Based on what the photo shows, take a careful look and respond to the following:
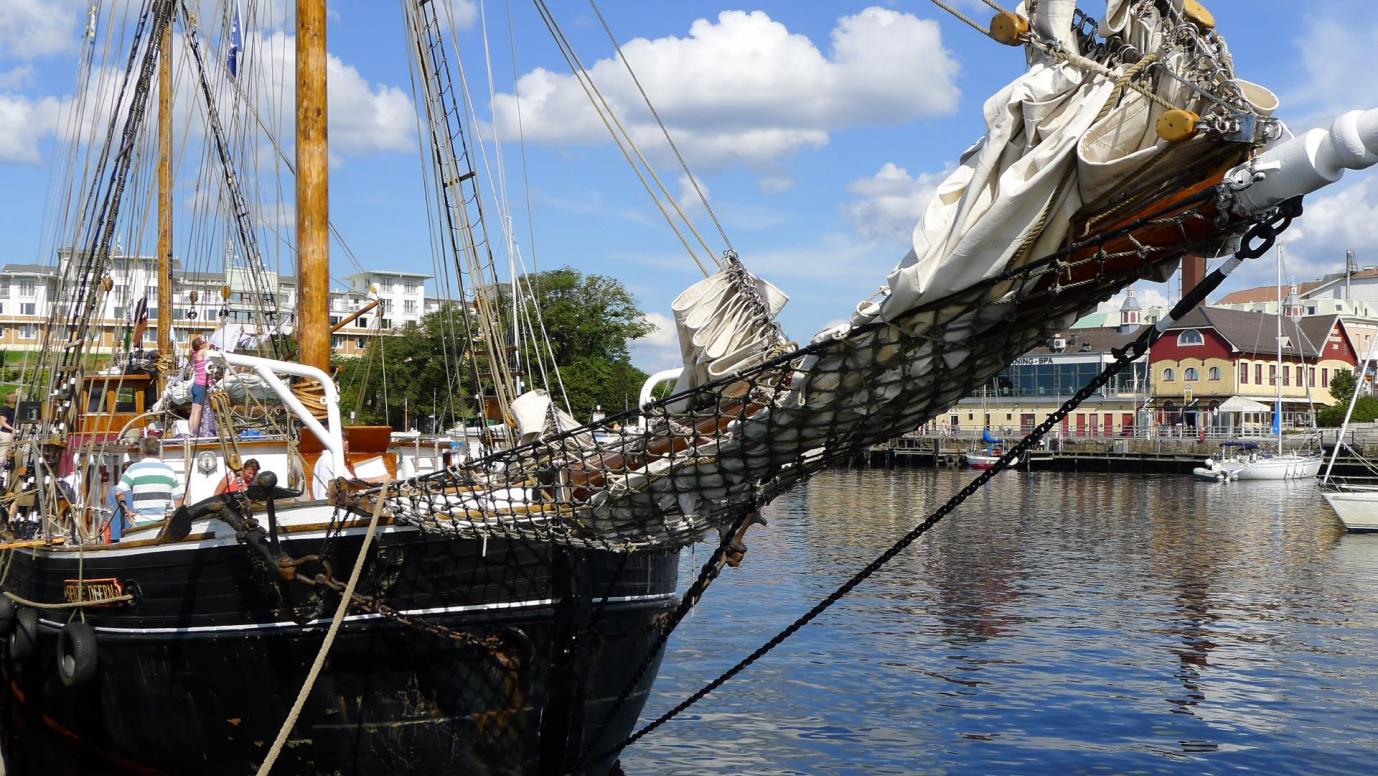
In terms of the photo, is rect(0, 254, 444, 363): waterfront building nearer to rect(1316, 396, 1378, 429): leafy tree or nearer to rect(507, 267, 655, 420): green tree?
rect(507, 267, 655, 420): green tree

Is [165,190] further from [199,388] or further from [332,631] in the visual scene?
[332,631]

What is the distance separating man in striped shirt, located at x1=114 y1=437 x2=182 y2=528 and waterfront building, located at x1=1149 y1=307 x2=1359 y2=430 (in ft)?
270

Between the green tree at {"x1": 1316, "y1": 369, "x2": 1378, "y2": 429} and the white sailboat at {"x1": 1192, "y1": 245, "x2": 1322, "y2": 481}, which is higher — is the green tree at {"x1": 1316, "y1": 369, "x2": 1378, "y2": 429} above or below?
above

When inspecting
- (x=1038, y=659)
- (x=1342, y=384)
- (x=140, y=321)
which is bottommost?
(x=1038, y=659)

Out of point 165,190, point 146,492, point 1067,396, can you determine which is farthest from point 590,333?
point 146,492

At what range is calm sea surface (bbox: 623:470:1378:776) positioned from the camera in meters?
15.4

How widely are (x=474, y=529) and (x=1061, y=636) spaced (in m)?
15.2

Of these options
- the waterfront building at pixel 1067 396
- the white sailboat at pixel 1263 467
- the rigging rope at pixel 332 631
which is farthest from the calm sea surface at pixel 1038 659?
the waterfront building at pixel 1067 396

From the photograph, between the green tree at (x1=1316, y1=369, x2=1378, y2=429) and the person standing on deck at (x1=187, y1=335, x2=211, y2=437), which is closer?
the person standing on deck at (x1=187, y1=335, x2=211, y2=437)

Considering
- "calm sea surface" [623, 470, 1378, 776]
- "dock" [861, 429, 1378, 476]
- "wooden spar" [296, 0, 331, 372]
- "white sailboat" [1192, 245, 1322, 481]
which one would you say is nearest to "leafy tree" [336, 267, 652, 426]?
"dock" [861, 429, 1378, 476]

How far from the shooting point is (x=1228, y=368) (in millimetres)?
88812

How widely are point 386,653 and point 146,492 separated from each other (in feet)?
10.8

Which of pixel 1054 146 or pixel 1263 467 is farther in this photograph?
pixel 1263 467

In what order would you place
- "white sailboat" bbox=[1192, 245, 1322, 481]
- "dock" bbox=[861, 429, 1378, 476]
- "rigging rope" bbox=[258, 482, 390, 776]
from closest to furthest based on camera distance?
"rigging rope" bbox=[258, 482, 390, 776] → "white sailboat" bbox=[1192, 245, 1322, 481] → "dock" bbox=[861, 429, 1378, 476]
